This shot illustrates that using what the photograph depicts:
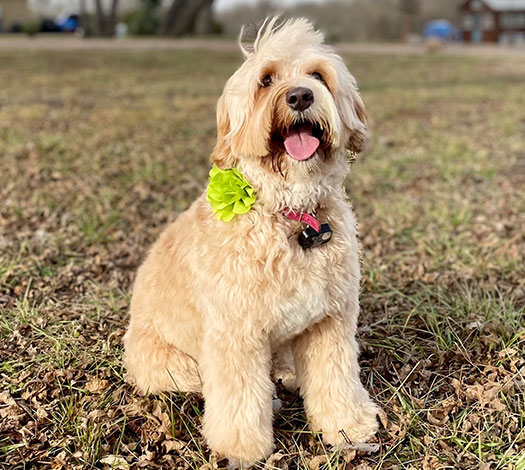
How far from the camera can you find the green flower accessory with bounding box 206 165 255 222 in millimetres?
2709

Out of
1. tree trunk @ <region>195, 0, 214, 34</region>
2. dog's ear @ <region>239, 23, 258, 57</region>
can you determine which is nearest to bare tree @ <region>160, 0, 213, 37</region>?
tree trunk @ <region>195, 0, 214, 34</region>

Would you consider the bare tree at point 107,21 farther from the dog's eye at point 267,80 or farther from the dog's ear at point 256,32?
the dog's eye at point 267,80

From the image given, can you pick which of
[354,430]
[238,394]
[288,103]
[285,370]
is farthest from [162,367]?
[288,103]

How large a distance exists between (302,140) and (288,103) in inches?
7.2

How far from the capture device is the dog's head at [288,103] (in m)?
2.43

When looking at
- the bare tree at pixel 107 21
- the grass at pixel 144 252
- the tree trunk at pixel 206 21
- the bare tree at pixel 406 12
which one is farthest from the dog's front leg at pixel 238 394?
the bare tree at pixel 406 12

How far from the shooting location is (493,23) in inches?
1999

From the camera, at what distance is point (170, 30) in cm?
2777

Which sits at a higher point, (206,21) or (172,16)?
(172,16)

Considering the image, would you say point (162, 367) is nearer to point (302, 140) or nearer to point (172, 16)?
point (302, 140)

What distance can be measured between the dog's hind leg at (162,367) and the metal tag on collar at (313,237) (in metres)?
0.97

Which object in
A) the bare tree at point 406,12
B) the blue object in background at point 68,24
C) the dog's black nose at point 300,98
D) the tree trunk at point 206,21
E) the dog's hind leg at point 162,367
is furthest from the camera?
the blue object in background at point 68,24

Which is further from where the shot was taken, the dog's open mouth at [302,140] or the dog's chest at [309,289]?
the dog's chest at [309,289]

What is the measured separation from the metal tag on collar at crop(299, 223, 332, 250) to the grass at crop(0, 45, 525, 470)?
3.34 feet
